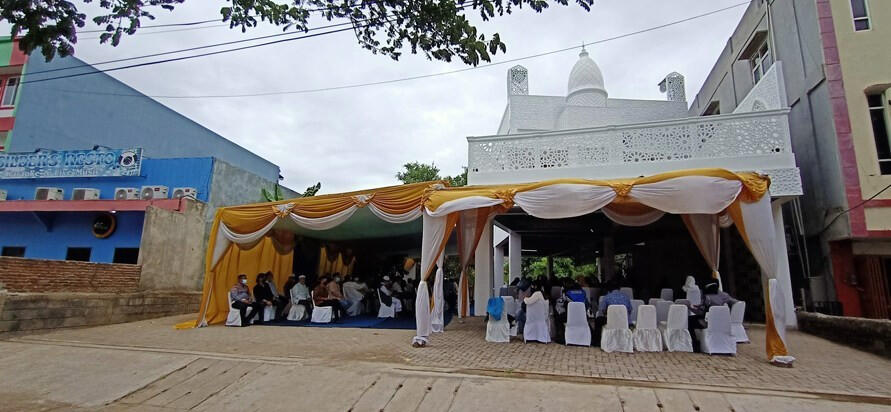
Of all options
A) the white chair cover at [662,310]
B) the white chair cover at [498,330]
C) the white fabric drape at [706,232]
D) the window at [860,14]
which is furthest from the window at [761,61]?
the white chair cover at [498,330]

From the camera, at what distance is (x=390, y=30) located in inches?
160

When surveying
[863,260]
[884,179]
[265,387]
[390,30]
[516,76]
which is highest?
[516,76]

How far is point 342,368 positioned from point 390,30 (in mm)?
3515

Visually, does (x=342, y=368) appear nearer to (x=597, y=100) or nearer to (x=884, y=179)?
(x=884, y=179)

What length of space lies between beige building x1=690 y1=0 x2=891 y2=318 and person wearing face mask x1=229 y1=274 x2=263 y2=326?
10583 millimetres

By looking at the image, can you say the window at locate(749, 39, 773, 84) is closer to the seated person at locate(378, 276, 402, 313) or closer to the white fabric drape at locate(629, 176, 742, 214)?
the white fabric drape at locate(629, 176, 742, 214)

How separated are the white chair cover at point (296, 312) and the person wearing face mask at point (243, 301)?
778 millimetres

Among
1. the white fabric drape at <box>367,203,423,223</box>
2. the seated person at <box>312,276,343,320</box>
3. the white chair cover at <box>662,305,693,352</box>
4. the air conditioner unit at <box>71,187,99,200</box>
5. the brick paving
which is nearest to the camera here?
the brick paving

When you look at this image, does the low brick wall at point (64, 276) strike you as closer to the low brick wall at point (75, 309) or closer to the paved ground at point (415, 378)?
the low brick wall at point (75, 309)

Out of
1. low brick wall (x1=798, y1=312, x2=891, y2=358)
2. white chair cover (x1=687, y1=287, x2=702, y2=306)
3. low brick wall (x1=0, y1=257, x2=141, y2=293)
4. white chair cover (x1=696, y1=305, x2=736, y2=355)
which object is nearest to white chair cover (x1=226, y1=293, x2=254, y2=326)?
low brick wall (x1=0, y1=257, x2=141, y2=293)

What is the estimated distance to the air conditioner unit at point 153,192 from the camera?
12.2m

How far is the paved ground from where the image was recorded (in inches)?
153

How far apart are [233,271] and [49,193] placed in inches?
287

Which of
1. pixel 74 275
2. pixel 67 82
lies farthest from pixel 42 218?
pixel 74 275
